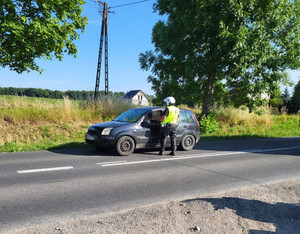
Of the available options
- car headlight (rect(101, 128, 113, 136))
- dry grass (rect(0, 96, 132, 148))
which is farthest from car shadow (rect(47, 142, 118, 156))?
dry grass (rect(0, 96, 132, 148))

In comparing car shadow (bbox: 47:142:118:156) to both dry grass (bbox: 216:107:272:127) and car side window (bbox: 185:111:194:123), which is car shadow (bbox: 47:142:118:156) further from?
dry grass (bbox: 216:107:272:127)

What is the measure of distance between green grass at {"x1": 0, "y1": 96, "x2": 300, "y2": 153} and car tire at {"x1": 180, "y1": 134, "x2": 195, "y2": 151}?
3.88 meters

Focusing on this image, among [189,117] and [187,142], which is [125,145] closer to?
[187,142]

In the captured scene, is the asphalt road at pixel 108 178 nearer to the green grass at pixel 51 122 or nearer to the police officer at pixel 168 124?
the police officer at pixel 168 124

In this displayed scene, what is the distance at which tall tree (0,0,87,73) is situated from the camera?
12188 millimetres

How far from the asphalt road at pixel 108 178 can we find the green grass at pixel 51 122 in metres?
2.51

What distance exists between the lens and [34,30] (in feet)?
39.9

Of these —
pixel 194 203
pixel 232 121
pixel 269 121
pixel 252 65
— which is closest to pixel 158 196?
pixel 194 203

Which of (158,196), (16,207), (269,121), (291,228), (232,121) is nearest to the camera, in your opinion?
(291,228)

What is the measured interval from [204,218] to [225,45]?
1266cm

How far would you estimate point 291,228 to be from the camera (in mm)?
3842

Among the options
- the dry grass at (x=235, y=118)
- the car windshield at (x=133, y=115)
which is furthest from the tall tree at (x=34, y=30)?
the dry grass at (x=235, y=118)

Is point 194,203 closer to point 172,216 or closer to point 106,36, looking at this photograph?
point 172,216

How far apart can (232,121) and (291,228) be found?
18809 millimetres
